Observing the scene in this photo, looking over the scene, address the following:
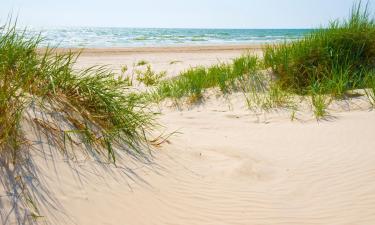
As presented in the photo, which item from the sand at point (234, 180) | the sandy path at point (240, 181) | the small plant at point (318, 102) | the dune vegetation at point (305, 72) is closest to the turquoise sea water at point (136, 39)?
the dune vegetation at point (305, 72)

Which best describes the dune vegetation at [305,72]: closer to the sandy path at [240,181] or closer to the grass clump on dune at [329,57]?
the grass clump on dune at [329,57]

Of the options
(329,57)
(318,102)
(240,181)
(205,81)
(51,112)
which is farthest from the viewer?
(205,81)

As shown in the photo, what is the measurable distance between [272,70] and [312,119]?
7.96 feet

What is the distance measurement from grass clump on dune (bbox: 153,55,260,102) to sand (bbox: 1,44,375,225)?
2.01 m

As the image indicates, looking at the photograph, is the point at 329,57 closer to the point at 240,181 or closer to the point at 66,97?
the point at 240,181

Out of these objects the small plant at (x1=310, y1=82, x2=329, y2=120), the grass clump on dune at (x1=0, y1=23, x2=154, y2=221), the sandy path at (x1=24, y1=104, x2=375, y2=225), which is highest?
the grass clump on dune at (x1=0, y1=23, x2=154, y2=221)

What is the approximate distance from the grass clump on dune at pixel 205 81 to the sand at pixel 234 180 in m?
2.01

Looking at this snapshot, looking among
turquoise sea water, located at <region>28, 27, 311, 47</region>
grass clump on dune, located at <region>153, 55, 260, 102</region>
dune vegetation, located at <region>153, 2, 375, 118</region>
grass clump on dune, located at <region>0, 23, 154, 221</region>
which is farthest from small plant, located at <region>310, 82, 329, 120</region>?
turquoise sea water, located at <region>28, 27, 311, 47</region>

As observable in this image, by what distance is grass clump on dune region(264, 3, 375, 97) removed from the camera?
6.72m

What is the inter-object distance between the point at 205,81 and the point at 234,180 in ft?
13.2

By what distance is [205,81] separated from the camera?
7406 mm

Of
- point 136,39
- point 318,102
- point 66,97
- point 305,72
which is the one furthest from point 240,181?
point 136,39

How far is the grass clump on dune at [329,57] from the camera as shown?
6.72 metres

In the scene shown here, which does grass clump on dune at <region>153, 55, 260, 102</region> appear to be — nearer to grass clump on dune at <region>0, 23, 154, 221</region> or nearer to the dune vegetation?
the dune vegetation
